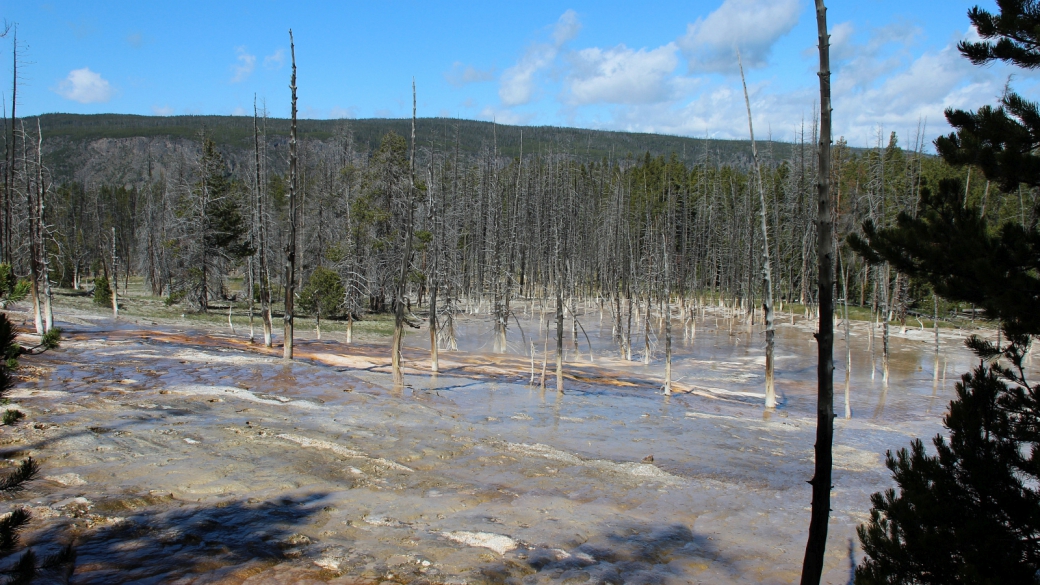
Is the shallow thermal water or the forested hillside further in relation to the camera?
the forested hillside

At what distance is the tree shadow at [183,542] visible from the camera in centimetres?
649

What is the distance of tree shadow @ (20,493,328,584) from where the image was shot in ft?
21.3

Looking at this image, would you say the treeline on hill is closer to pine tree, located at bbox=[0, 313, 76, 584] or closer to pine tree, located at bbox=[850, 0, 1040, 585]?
pine tree, located at bbox=[850, 0, 1040, 585]

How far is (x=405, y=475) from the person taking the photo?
1105cm

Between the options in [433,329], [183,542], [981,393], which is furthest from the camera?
[433,329]

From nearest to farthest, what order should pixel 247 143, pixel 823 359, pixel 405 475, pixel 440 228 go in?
pixel 823 359 < pixel 405 475 < pixel 440 228 < pixel 247 143

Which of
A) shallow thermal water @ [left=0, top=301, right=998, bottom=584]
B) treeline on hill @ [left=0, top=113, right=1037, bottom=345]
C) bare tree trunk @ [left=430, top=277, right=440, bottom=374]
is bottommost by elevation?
shallow thermal water @ [left=0, top=301, right=998, bottom=584]

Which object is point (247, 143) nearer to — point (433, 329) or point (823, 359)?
point (433, 329)

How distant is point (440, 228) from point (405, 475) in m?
24.3

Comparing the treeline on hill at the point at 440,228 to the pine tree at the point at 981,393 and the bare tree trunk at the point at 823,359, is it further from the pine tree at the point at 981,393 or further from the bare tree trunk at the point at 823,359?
the bare tree trunk at the point at 823,359

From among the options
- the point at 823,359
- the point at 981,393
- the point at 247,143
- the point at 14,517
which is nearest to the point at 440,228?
the point at 823,359

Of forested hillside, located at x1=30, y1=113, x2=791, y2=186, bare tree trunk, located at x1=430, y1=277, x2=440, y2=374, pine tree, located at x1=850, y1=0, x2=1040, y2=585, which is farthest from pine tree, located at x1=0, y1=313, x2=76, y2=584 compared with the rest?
forested hillside, located at x1=30, y1=113, x2=791, y2=186

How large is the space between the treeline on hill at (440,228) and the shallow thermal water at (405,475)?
5522 mm

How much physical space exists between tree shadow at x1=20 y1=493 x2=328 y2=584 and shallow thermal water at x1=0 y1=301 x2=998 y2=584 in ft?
0.10
